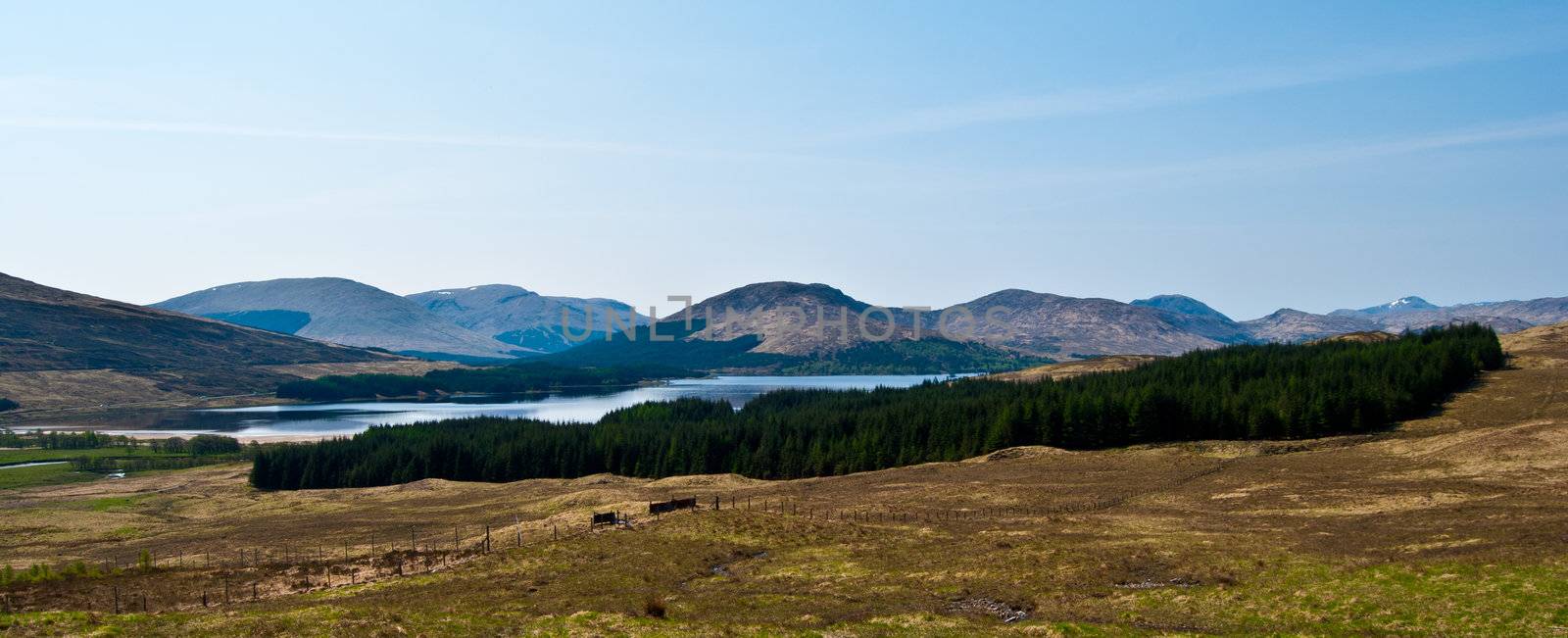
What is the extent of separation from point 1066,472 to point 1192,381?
210 ft

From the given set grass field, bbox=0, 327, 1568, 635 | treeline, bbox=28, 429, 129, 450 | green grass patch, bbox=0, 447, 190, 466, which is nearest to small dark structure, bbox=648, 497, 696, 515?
grass field, bbox=0, 327, 1568, 635

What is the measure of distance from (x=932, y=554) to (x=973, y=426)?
264ft

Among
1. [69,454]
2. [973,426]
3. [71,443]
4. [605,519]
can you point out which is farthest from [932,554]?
[71,443]


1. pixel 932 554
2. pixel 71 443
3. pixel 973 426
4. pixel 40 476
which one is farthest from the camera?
pixel 71 443

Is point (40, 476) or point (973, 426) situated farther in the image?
point (40, 476)

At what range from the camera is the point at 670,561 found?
54.9m

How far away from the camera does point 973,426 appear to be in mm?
132625

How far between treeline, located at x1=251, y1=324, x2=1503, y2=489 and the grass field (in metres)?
15.1

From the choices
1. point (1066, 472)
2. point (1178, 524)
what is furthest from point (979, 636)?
point (1066, 472)

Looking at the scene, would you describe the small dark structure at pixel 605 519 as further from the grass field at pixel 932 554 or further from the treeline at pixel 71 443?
the treeline at pixel 71 443

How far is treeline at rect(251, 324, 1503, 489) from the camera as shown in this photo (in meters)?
120

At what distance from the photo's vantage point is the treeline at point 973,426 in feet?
393

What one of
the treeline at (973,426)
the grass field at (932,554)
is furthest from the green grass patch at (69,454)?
the grass field at (932,554)

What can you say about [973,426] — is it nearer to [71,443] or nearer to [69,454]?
[69,454]
